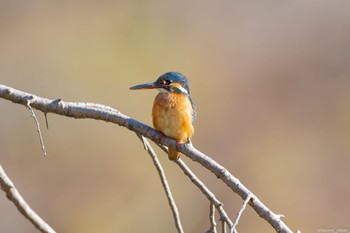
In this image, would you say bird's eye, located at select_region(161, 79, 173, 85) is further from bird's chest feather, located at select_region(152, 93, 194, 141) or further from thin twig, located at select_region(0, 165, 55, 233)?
thin twig, located at select_region(0, 165, 55, 233)

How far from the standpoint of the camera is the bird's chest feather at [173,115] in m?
2.56

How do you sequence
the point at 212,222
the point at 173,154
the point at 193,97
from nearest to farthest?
the point at 212,222 < the point at 173,154 < the point at 193,97

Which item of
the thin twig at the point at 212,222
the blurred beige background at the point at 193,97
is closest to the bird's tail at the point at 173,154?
the thin twig at the point at 212,222

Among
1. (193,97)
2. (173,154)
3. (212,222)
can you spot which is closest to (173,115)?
(173,154)

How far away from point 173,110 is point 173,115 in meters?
0.04

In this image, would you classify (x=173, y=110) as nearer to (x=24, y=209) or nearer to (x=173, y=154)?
(x=173, y=154)

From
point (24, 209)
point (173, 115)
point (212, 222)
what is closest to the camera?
point (24, 209)

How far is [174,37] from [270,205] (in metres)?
2.56

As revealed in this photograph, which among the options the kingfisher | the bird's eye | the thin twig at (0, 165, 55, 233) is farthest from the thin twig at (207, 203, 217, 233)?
the bird's eye

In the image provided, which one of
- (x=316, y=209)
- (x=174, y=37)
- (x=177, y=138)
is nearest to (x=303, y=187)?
(x=316, y=209)

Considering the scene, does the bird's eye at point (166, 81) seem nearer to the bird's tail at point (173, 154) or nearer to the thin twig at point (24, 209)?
the bird's tail at point (173, 154)

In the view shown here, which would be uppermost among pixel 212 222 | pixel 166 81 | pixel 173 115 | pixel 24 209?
pixel 166 81

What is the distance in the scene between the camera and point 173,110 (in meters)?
2.69

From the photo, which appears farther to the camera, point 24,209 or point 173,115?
point 173,115
